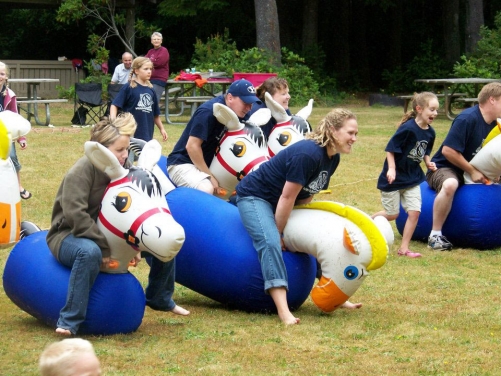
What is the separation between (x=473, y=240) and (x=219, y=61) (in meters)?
16.5

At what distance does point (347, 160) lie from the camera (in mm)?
14961

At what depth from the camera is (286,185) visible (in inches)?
249

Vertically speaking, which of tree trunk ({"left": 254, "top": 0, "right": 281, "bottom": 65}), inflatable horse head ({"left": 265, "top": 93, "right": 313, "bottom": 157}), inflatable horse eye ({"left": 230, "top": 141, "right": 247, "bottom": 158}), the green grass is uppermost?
tree trunk ({"left": 254, "top": 0, "right": 281, "bottom": 65})

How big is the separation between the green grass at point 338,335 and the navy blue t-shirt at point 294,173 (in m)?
0.88

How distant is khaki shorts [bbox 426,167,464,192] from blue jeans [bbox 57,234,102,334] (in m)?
4.41

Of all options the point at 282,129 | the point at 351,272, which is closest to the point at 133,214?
the point at 351,272

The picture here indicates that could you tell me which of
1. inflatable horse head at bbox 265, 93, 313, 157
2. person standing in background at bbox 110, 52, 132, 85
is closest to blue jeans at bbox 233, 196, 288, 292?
inflatable horse head at bbox 265, 93, 313, 157

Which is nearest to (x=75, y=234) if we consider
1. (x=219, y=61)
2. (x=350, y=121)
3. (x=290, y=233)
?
(x=290, y=233)

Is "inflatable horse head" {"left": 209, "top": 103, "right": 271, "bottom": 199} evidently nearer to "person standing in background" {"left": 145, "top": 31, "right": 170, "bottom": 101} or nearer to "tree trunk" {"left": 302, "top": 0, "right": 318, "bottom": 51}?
"person standing in background" {"left": 145, "top": 31, "right": 170, "bottom": 101}

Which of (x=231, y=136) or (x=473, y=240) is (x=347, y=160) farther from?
(x=231, y=136)

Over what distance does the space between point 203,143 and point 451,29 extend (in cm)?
2558

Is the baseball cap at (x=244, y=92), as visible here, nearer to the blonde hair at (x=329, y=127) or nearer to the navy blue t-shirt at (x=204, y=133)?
the navy blue t-shirt at (x=204, y=133)

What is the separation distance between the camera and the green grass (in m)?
5.31

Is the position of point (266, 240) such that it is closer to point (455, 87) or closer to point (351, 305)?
point (351, 305)
